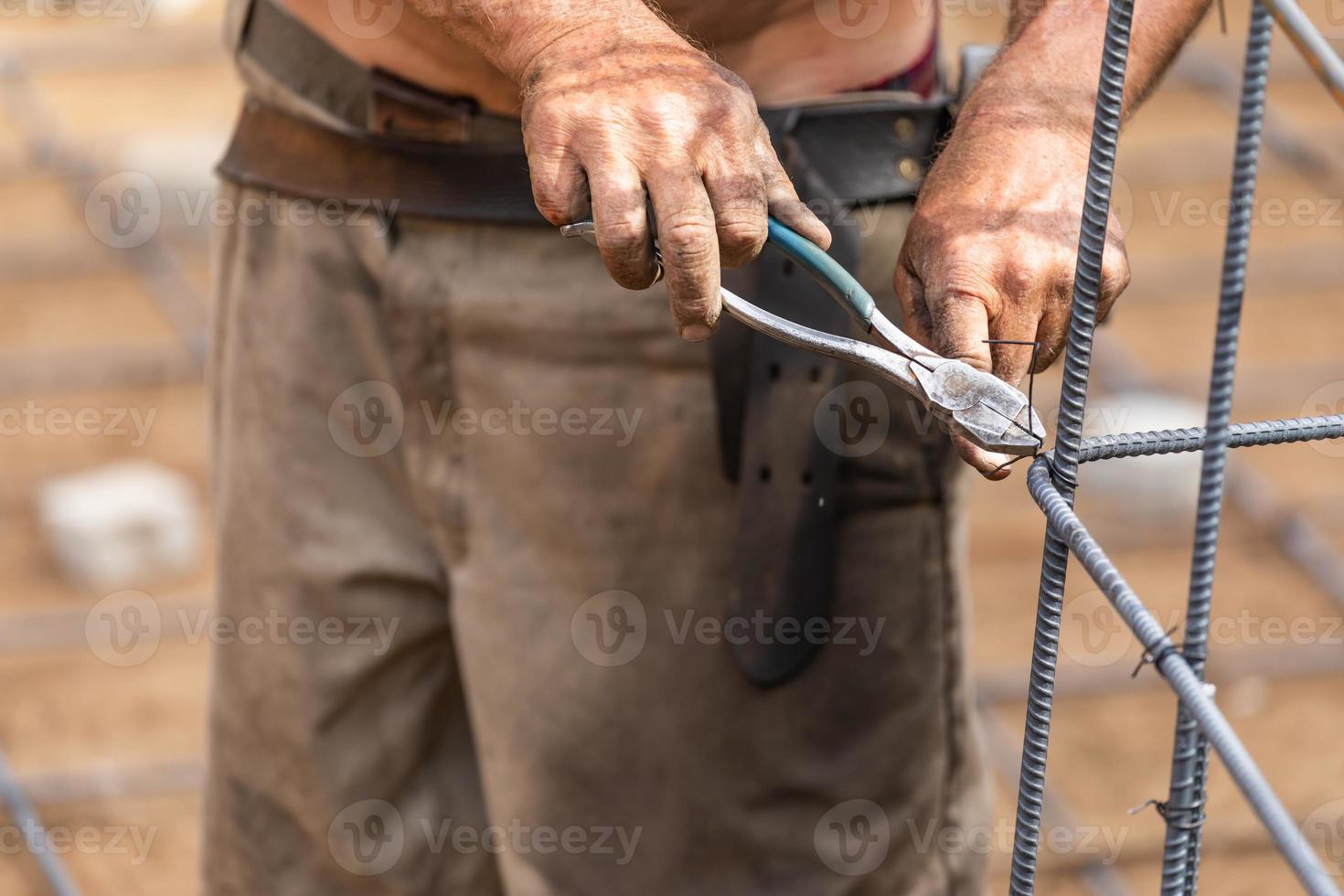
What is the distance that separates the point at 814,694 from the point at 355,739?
0.35m

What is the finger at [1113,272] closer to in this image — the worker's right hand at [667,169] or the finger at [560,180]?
the worker's right hand at [667,169]

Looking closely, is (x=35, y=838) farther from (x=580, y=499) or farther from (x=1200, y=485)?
(x=1200, y=485)

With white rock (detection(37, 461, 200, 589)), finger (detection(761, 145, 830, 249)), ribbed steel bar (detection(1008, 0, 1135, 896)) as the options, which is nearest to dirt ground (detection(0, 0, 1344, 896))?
white rock (detection(37, 461, 200, 589))

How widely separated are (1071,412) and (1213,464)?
0.28 ft

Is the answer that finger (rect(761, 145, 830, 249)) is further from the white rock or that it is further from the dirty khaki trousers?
the white rock

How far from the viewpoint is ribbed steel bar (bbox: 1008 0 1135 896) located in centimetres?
62

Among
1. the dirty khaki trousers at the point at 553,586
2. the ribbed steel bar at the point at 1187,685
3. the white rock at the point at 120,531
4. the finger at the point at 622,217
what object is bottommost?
the white rock at the point at 120,531

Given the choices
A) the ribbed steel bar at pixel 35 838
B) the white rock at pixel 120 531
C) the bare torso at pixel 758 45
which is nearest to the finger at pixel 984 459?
the bare torso at pixel 758 45

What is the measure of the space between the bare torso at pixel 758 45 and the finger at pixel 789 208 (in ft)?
0.88

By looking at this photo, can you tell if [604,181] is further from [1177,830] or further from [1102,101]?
[1177,830]

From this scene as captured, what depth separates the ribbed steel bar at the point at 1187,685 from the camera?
0.50m

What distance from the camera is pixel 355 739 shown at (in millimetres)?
1131

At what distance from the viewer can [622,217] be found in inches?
26.3

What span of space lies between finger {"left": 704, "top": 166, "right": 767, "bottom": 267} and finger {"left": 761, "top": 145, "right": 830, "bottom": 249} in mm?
16
